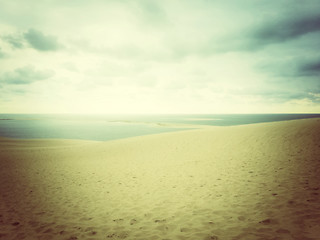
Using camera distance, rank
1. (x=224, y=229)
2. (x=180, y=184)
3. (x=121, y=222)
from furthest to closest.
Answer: (x=180, y=184) → (x=121, y=222) → (x=224, y=229)

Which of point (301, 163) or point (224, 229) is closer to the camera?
point (224, 229)

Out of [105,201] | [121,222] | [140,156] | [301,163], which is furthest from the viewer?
[140,156]

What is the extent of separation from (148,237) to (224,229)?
2.43 metres

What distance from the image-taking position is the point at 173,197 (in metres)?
8.19

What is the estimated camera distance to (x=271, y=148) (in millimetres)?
15359

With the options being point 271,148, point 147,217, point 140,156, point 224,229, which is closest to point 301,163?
point 271,148

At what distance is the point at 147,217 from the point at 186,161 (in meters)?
8.48

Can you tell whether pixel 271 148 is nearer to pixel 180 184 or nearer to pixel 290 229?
pixel 180 184

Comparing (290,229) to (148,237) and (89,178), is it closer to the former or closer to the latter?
(148,237)

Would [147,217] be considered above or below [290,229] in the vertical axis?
below

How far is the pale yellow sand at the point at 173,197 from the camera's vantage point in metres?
5.65

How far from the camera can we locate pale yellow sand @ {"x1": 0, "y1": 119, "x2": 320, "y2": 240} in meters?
5.65

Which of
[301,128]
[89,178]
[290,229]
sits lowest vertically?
[89,178]

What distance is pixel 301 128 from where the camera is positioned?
19.6 metres
